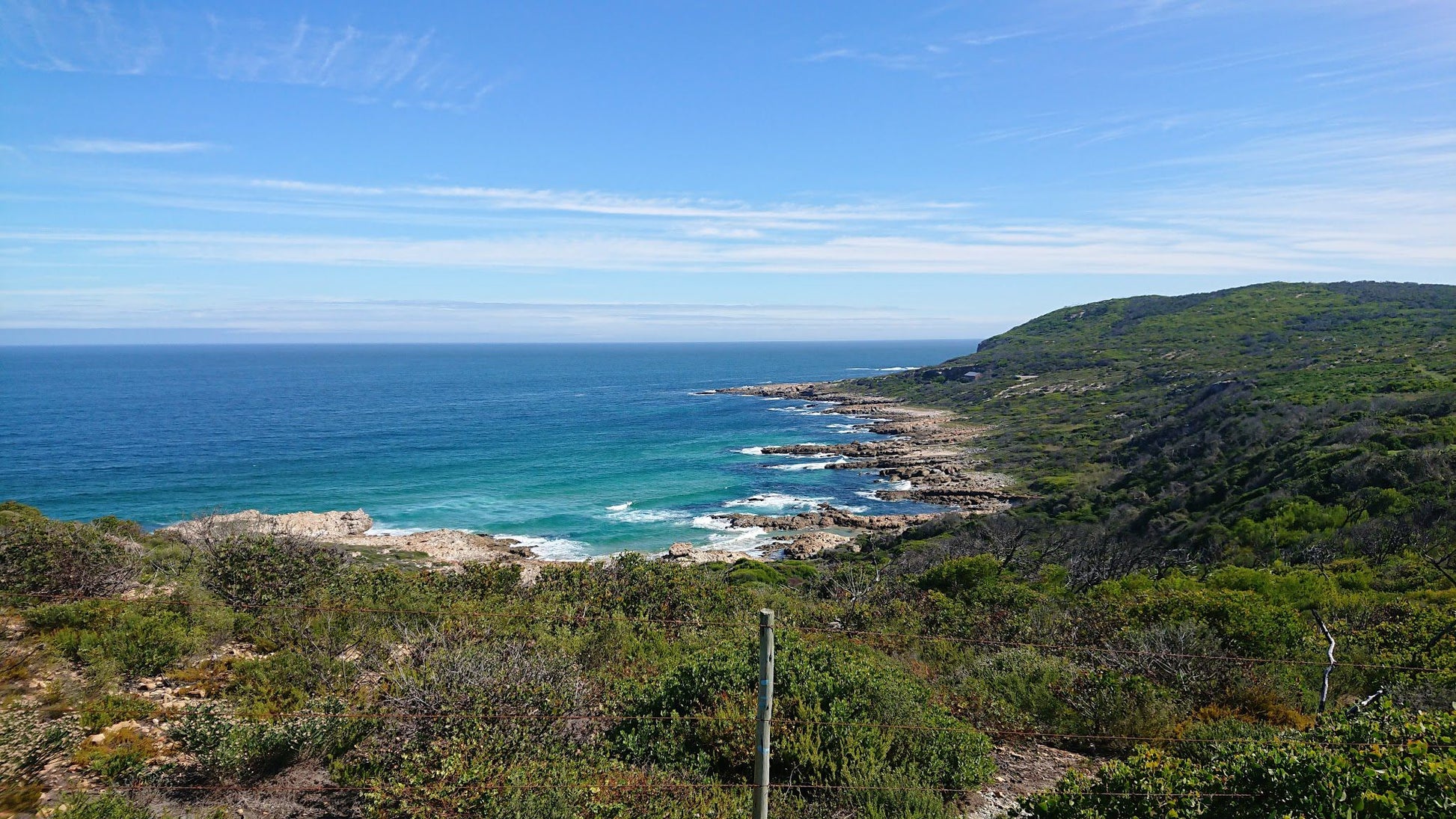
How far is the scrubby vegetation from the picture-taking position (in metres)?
6.23

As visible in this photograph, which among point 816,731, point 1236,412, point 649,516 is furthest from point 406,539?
point 1236,412

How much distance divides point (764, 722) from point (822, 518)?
39612 mm

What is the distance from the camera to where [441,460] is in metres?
60.9

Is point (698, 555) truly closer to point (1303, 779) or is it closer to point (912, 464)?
point (912, 464)

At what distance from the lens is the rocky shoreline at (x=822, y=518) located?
3403cm

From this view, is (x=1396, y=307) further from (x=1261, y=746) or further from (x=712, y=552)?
(x=1261, y=746)

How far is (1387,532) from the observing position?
2119cm

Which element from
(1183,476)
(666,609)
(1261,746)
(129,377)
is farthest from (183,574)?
(129,377)

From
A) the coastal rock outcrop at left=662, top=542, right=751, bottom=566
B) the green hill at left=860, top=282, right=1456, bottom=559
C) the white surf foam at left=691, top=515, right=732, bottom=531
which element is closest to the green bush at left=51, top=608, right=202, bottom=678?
the coastal rock outcrop at left=662, top=542, right=751, bottom=566

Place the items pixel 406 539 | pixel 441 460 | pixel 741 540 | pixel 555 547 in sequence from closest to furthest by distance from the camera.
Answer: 1. pixel 555 547
2. pixel 406 539
3. pixel 741 540
4. pixel 441 460

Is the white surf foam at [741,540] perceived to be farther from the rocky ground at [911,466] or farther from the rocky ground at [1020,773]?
the rocky ground at [1020,773]

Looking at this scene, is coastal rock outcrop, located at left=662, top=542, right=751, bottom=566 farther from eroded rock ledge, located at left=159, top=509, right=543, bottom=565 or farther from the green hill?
the green hill

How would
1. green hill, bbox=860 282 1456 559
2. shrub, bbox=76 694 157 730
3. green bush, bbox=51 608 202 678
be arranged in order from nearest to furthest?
shrub, bbox=76 694 157 730 < green bush, bbox=51 608 202 678 < green hill, bbox=860 282 1456 559

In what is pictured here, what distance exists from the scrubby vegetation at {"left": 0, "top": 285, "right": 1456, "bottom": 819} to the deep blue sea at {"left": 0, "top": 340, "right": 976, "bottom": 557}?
19.0 meters
